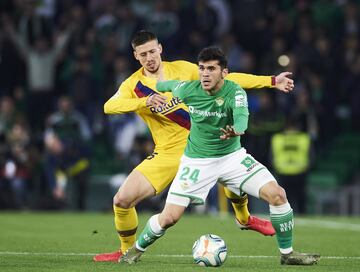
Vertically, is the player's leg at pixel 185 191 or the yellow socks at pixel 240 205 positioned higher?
the player's leg at pixel 185 191

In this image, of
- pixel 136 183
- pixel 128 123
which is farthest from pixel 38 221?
pixel 136 183

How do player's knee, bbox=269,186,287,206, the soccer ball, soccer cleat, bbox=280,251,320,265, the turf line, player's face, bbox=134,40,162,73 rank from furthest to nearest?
→ the turf line
player's face, bbox=134,40,162,73
soccer cleat, bbox=280,251,320,265
the soccer ball
player's knee, bbox=269,186,287,206

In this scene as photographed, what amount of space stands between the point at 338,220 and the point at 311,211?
282cm

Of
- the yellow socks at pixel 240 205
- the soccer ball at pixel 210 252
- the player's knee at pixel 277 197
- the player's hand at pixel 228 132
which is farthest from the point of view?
the yellow socks at pixel 240 205

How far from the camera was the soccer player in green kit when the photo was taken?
455 inches

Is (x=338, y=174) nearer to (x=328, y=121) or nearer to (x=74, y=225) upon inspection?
(x=328, y=121)

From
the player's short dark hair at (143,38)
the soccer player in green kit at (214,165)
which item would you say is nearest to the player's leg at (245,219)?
the soccer player in green kit at (214,165)

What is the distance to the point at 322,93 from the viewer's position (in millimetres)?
23766

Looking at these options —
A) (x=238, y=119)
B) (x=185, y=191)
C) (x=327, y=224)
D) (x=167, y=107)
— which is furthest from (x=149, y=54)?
(x=327, y=224)

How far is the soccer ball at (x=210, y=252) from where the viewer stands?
1160 cm

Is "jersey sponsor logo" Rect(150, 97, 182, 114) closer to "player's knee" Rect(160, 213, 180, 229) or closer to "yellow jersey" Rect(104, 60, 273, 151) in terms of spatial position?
"yellow jersey" Rect(104, 60, 273, 151)

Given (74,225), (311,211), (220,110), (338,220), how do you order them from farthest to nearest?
1. (311,211)
2. (338,220)
3. (74,225)
4. (220,110)

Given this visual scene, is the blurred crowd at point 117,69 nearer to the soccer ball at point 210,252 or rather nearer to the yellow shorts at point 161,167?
the yellow shorts at point 161,167

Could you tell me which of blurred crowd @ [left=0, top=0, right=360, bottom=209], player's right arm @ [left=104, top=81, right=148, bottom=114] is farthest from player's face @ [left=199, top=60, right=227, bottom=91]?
blurred crowd @ [left=0, top=0, right=360, bottom=209]
